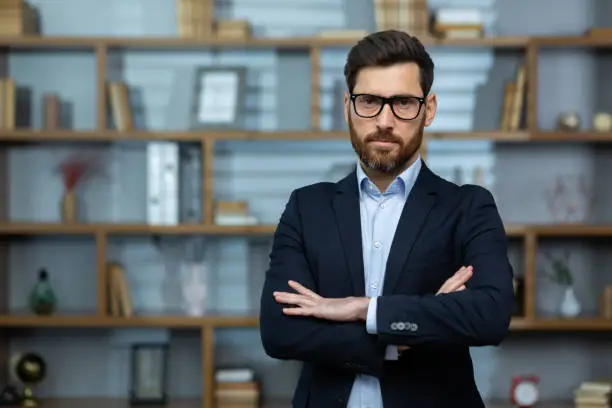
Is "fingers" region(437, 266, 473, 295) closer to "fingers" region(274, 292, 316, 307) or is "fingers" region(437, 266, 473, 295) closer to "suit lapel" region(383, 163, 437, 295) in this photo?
"suit lapel" region(383, 163, 437, 295)

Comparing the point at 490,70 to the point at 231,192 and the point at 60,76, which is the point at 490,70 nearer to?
the point at 231,192

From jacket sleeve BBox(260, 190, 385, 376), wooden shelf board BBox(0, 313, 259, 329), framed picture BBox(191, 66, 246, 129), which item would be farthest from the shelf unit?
jacket sleeve BBox(260, 190, 385, 376)

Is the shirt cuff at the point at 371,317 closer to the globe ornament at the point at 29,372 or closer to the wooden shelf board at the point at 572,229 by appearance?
the wooden shelf board at the point at 572,229

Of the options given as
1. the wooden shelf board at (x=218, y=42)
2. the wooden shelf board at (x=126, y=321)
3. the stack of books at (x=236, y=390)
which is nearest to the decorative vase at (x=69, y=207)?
the wooden shelf board at (x=126, y=321)

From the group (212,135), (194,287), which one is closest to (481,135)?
(212,135)

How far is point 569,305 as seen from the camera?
4.03m

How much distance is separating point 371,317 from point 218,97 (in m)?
2.54

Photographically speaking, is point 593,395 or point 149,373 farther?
point 149,373

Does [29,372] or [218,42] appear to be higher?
[218,42]

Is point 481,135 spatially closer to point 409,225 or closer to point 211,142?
point 211,142

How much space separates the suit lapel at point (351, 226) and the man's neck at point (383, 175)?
0.15 feet

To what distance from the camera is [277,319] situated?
1.87 m

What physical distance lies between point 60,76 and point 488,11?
1910 millimetres

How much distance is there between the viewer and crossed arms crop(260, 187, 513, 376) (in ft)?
5.60
